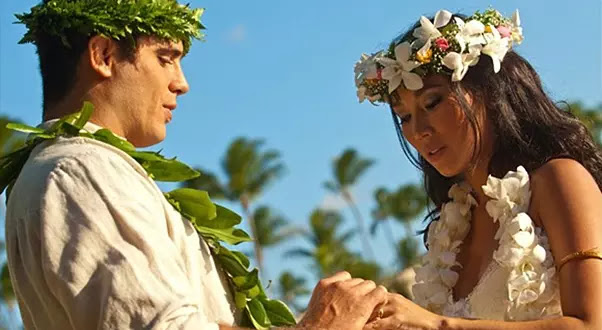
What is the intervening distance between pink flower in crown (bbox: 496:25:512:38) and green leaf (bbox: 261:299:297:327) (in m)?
1.71

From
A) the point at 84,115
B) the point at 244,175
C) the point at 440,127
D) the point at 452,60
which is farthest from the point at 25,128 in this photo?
the point at 244,175

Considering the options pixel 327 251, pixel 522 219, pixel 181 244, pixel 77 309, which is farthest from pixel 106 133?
pixel 327 251

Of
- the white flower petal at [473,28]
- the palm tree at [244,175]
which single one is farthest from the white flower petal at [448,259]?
the palm tree at [244,175]

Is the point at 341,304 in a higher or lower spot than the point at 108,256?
lower

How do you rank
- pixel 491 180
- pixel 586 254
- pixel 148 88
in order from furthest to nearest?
pixel 491 180 < pixel 586 254 < pixel 148 88

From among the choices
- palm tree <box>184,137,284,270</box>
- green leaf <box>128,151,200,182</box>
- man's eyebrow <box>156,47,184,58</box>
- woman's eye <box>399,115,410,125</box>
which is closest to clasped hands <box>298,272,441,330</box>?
green leaf <box>128,151,200,182</box>

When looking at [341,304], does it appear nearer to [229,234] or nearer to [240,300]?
[240,300]

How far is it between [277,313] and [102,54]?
1.03 metres

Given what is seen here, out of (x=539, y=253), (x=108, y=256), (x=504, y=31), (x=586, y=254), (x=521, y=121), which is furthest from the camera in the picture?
(x=504, y=31)

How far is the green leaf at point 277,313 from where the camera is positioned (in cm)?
352

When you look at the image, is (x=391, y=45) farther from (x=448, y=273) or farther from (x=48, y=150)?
(x=48, y=150)

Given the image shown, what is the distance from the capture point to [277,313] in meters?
3.54

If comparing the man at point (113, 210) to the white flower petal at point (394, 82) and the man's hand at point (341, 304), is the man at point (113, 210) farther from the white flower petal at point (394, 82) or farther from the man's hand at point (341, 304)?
the white flower petal at point (394, 82)

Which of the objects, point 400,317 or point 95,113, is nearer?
point 95,113
